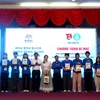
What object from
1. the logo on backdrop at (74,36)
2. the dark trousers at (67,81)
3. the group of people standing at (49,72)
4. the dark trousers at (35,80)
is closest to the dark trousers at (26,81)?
the group of people standing at (49,72)

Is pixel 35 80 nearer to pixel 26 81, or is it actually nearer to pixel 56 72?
pixel 26 81

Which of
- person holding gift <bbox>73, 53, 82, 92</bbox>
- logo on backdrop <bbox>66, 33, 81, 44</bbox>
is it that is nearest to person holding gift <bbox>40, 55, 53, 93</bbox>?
person holding gift <bbox>73, 53, 82, 92</bbox>

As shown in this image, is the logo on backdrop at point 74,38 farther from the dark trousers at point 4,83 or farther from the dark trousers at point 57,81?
the dark trousers at point 4,83

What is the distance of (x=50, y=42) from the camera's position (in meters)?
8.82

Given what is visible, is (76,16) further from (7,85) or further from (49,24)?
(7,85)

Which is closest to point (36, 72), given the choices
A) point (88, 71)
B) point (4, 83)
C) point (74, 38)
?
point (4, 83)

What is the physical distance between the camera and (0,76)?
8.67m

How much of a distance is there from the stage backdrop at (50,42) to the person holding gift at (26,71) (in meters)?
0.80

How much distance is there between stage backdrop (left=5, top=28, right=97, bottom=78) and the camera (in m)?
8.80

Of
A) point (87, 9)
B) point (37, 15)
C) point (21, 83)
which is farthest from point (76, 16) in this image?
point (21, 83)

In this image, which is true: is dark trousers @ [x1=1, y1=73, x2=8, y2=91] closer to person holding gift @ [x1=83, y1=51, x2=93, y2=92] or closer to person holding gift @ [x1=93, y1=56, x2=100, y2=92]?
person holding gift @ [x1=83, y1=51, x2=93, y2=92]

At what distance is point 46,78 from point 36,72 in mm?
411

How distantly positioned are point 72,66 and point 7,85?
6.79 ft

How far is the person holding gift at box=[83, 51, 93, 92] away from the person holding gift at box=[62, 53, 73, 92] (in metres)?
0.44
